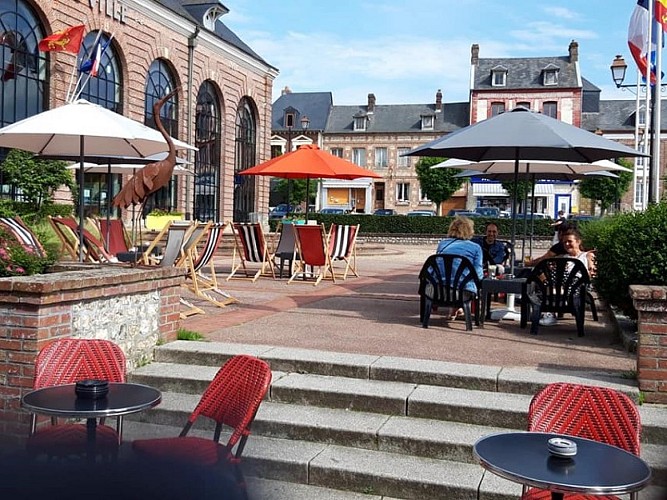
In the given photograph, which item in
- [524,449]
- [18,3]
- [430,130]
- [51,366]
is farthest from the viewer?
[430,130]

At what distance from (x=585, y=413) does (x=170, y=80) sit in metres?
24.9

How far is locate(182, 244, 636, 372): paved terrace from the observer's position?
5.78 m

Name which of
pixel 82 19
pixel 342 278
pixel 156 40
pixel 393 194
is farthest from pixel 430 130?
pixel 342 278

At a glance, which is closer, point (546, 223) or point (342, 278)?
point (342, 278)

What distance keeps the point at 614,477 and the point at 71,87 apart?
20.4 metres

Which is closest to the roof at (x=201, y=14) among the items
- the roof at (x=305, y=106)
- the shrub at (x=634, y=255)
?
the shrub at (x=634, y=255)

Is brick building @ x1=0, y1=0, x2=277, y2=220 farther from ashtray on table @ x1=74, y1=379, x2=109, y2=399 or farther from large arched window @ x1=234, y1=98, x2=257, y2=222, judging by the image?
ashtray on table @ x1=74, y1=379, x2=109, y2=399

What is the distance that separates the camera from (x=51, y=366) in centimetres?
376

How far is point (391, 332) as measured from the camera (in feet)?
22.5

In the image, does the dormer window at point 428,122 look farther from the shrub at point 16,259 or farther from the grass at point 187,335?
the shrub at point 16,259

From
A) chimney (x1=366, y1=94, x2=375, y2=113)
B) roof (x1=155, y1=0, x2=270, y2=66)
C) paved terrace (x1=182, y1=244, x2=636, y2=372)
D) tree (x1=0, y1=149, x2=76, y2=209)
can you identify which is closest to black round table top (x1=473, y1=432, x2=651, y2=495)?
paved terrace (x1=182, y1=244, x2=636, y2=372)

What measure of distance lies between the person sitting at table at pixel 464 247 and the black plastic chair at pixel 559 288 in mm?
532

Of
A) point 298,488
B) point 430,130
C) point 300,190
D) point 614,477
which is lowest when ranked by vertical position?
point 298,488

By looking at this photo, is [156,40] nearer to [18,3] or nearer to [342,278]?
[18,3]
